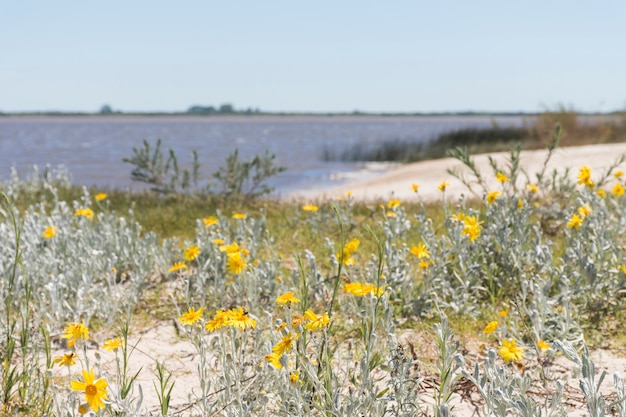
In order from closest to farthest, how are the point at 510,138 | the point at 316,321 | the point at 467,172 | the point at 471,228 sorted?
the point at 316,321 → the point at 471,228 → the point at 467,172 → the point at 510,138

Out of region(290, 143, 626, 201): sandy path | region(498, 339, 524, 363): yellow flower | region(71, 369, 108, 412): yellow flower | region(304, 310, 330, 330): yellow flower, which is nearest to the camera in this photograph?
region(71, 369, 108, 412): yellow flower

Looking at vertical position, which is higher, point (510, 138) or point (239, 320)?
point (510, 138)

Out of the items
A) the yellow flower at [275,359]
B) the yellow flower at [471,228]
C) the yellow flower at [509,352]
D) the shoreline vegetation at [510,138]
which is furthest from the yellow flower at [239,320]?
the shoreline vegetation at [510,138]

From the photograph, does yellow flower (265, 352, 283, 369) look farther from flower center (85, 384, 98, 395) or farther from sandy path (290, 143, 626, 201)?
sandy path (290, 143, 626, 201)

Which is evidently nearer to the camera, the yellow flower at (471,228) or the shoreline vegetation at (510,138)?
the yellow flower at (471,228)

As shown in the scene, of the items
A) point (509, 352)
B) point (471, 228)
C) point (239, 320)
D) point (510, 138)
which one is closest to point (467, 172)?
point (471, 228)

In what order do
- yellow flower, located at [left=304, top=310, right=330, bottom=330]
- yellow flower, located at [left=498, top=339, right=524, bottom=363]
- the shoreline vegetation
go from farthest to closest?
1. the shoreline vegetation
2. yellow flower, located at [left=498, top=339, right=524, bottom=363]
3. yellow flower, located at [left=304, top=310, right=330, bottom=330]

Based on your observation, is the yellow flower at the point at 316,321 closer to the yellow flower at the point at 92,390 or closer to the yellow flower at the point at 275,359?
the yellow flower at the point at 275,359

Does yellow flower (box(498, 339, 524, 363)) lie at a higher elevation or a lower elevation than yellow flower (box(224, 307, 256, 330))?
lower

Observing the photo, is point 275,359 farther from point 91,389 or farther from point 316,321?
point 91,389

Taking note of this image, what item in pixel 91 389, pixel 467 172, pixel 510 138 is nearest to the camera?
pixel 91 389

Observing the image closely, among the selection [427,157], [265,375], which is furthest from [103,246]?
[427,157]

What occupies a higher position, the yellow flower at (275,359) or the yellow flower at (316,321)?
the yellow flower at (316,321)

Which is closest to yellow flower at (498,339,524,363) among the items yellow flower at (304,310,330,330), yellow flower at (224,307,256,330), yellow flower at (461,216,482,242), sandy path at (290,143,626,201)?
yellow flower at (304,310,330,330)
